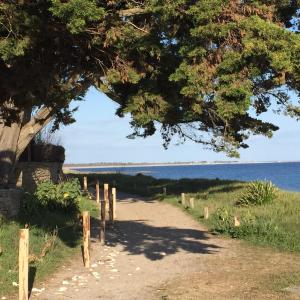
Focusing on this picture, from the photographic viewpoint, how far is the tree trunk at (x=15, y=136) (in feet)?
56.1

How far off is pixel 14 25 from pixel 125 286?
4767mm

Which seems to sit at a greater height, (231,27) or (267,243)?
(231,27)

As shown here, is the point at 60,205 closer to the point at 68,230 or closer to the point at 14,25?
Result: the point at 68,230

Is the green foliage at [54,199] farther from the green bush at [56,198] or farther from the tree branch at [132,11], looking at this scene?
the tree branch at [132,11]

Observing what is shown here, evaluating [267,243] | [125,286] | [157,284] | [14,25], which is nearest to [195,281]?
[157,284]

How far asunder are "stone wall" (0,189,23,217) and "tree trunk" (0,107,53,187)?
5.81 ft

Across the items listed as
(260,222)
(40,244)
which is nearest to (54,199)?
(40,244)

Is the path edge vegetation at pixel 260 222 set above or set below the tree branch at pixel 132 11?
below

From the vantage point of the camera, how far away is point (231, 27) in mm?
8695

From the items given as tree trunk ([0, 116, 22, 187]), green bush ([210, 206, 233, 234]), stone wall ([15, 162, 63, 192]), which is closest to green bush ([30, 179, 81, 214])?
tree trunk ([0, 116, 22, 187])

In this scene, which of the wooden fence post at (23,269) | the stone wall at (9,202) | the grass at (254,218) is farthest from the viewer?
the stone wall at (9,202)

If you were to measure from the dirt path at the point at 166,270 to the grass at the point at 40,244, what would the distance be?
37 cm

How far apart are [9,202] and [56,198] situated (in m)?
3.49

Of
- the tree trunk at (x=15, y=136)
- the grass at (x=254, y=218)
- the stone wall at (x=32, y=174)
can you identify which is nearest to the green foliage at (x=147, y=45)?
the grass at (x=254, y=218)
